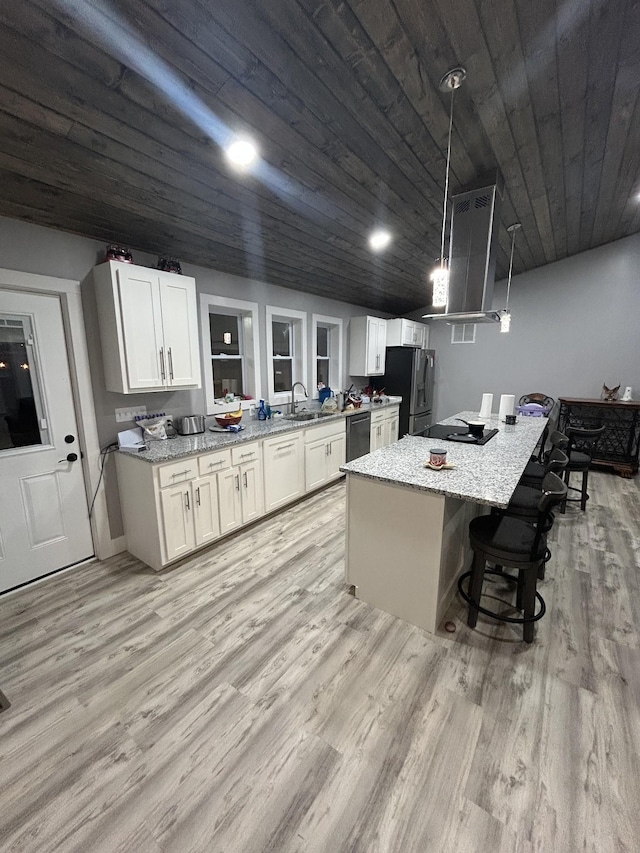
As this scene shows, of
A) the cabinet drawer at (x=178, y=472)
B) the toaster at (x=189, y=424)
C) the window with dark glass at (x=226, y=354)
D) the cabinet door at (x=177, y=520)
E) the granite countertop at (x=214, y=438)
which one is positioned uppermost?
the window with dark glass at (x=226, y=354)

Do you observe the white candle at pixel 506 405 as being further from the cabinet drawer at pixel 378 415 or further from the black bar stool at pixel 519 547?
the black bar stool at pixel 519 547

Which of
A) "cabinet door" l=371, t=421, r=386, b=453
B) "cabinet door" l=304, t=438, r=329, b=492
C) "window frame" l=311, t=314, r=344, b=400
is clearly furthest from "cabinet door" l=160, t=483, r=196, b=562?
"cabinet door" l=371, t=421, r=386, b=453

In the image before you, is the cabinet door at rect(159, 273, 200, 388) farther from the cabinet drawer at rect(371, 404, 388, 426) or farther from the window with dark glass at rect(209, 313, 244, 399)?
the cabinet drawer at rect(371, 404, 388, 426)

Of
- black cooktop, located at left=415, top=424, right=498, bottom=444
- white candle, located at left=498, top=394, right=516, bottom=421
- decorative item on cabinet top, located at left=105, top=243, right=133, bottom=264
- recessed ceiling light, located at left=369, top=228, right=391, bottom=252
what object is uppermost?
recessed ceiling light, located at left=369, top=228, right=391, bottom=252

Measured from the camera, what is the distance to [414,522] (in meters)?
1.93

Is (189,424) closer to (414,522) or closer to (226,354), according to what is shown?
(226,354)

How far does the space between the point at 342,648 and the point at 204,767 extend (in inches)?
31.7

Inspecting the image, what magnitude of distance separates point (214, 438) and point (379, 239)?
96.4 inches

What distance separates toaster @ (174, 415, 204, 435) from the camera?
300 centimetres

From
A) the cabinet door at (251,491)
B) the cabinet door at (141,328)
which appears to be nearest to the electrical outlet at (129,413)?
the cabinet door at (141,328)

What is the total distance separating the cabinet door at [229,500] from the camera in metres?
2.85

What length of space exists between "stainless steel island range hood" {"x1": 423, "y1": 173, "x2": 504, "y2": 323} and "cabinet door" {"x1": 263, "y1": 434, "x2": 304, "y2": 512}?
1.76 m

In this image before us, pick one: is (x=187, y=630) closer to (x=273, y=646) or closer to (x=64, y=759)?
(x=273, y=646)

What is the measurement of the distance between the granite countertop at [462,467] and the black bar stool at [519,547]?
0.62 feet
